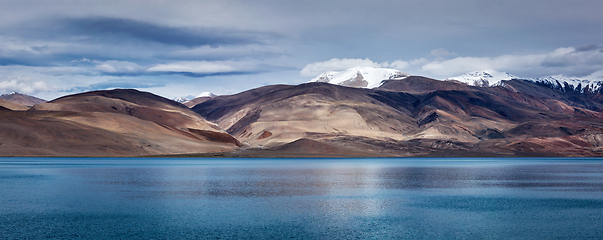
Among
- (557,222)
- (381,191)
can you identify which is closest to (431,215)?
(557,222)

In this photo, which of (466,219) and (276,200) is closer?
(466,219)

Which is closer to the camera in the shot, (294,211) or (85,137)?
(294,211)

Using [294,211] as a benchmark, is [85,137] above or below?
above

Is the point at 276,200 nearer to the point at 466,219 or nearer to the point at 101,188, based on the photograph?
the point at 466,219

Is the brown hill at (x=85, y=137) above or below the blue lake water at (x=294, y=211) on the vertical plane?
above

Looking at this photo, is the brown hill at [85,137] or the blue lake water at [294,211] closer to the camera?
the blue lake water at [294,211]

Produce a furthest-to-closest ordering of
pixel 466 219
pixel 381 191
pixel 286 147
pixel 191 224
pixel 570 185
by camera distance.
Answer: pixel 286 147 → pixel 570 185 → pixel 381 191 → pixel 466 219 → pixel 191 224

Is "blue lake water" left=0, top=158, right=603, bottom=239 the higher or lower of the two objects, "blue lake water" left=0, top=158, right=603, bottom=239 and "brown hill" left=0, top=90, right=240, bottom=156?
the lower

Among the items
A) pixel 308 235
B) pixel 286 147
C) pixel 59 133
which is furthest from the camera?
pixel 286 147

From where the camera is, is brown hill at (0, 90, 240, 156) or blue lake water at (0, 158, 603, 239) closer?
blue lake water at (0, 158, 603, 239)

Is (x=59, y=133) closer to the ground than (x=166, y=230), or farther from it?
farther from it
